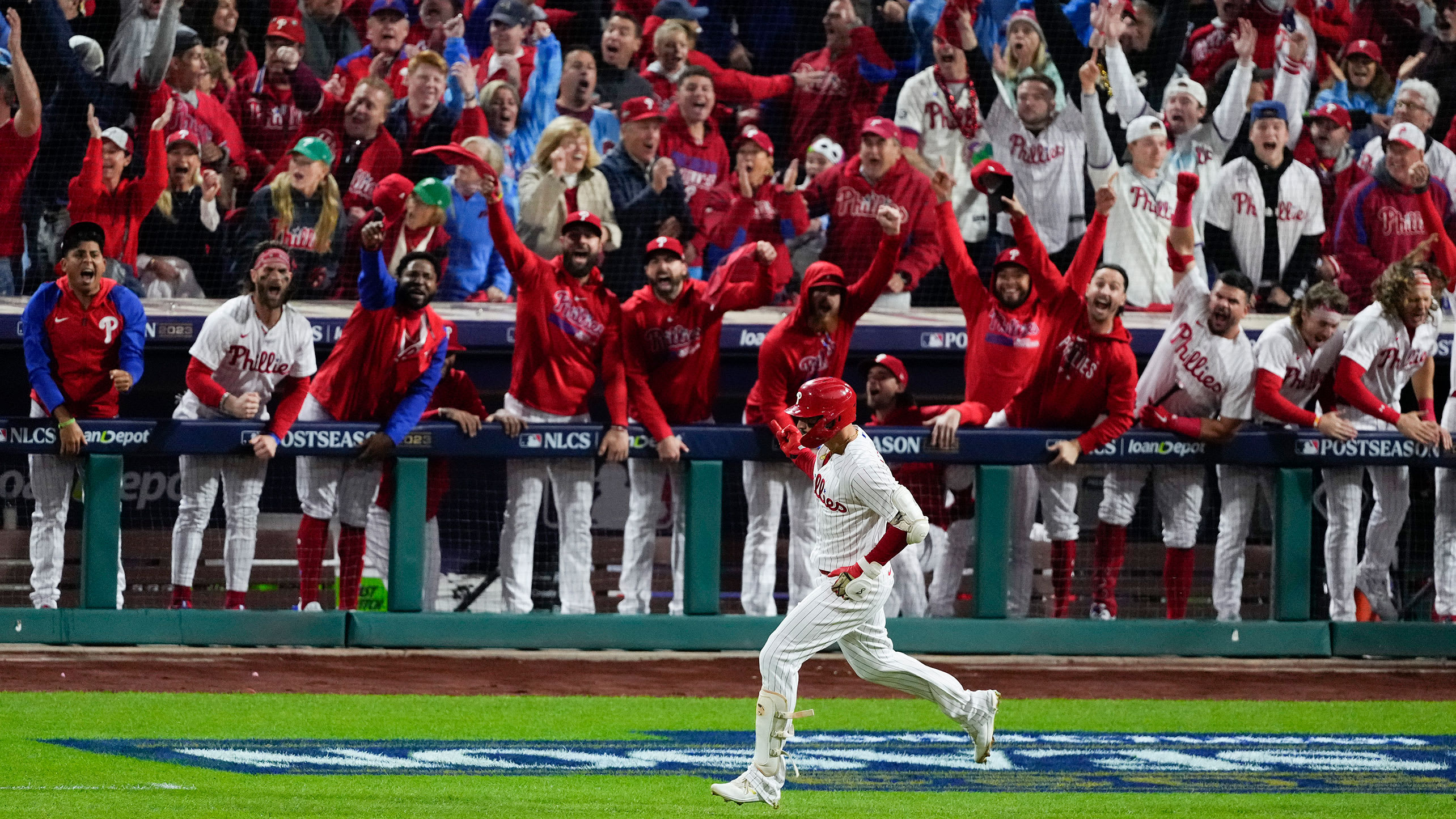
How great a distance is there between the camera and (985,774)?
19.2 ft

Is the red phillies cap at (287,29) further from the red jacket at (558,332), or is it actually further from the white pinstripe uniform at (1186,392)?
the white pinstripe uniform at (1186,392)

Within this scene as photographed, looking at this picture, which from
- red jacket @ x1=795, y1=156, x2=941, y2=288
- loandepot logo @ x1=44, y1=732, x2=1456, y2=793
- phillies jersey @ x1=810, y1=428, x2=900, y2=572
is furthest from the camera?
red jacket @ x1=795, y1=156, x2=941, y2=288

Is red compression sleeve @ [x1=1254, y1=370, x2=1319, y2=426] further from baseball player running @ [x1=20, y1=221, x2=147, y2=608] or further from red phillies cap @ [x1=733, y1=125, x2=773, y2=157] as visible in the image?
baseball player running @ [x1=20, y1=221, x2=147, y2=608]

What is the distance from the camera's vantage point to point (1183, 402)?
877 centimetres

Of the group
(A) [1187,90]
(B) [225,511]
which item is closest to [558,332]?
(B) [225,511]

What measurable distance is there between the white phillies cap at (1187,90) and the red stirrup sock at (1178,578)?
337 centimetres

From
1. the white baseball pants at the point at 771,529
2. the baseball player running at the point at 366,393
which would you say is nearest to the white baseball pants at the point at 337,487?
the baseball player running at the point at 366,393

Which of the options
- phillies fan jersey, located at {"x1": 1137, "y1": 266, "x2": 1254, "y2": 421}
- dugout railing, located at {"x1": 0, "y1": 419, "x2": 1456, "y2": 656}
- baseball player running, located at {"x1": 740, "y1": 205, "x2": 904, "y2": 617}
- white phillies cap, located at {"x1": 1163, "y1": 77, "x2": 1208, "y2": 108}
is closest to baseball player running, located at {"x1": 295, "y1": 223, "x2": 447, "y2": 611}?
dugout railing, located at {"x1": 0, "y1": 419, "x2": 1456, "y2": 656}

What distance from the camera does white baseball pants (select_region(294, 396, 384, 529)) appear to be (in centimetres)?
812

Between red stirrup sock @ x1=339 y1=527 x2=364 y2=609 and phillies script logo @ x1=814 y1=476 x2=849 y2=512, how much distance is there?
3.46 meters

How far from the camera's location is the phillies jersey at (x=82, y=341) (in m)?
8.01

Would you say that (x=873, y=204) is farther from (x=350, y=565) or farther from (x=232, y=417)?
(x=232, y=417)

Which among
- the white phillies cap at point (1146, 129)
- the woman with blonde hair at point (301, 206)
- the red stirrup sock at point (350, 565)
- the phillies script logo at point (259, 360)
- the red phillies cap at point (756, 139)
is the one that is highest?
the white phillies cap at point (1146, 129)

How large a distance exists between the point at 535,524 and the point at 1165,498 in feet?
10.4
